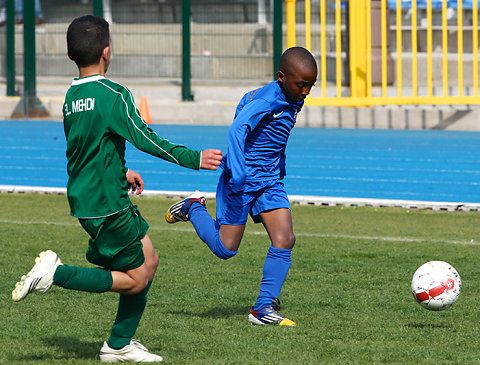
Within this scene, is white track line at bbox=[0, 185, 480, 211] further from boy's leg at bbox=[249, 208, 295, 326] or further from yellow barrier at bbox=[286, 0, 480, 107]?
boy's leg at bbox=[249, 208, 295, 326]

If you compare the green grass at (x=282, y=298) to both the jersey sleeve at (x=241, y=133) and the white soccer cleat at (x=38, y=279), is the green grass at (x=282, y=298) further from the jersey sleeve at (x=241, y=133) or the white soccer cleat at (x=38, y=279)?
the jersey sleeve at (x=241, y=133)

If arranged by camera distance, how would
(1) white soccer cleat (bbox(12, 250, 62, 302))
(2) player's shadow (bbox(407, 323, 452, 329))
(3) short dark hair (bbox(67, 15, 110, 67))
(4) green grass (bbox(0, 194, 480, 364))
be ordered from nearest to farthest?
1. (1) white soccer cleat (bbox(12, 250, 62, 302))
2. (3) short dark hair (bbox(67, 15, 110, 67))
3. (4) green grass (bbox(0, 194, 480, 364))
4. (2) player's shadow (bbox(407, 323, 452, 329))

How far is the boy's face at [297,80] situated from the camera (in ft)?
18.7

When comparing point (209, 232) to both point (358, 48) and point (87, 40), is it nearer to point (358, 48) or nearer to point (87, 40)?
point (87, 40)

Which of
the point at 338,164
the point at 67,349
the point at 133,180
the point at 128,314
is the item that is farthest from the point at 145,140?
the point at 338,164

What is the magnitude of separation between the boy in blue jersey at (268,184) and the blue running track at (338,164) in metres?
6.51

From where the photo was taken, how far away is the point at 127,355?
4.76m

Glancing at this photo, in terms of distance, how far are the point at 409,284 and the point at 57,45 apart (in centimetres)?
1963

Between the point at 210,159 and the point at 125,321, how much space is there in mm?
951

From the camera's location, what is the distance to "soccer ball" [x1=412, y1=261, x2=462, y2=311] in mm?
5770

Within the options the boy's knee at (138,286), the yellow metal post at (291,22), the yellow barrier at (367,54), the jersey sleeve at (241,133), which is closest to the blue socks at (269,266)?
the jersey sleeve at (241,133)

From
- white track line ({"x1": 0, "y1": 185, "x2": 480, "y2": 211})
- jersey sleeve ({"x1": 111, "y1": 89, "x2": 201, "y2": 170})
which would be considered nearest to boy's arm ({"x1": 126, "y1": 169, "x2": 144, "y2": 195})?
jersey sleeve ({"x1": 111, "y1": 89, "x2": 201, "y2": 170})

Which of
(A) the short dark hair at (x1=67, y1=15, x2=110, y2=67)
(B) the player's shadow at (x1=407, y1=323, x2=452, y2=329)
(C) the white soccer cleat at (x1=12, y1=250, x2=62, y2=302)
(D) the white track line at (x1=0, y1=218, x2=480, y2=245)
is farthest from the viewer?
(D) the white track line at (x1=0, y1=218, x2=480, y2=245)

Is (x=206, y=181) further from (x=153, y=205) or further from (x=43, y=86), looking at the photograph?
(x=43, y=86)
